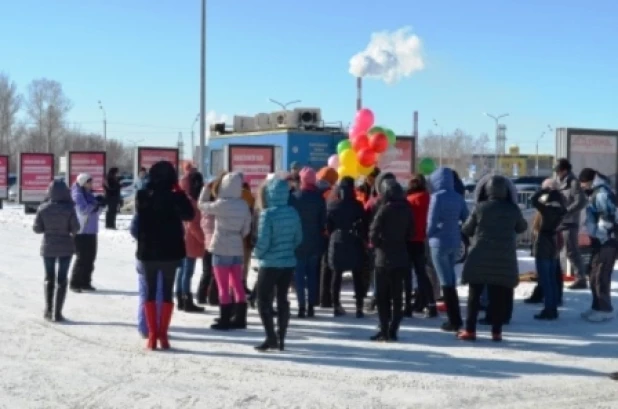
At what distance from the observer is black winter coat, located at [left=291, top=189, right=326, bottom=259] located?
1127 cm

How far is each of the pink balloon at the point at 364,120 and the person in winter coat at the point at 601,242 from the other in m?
5.33

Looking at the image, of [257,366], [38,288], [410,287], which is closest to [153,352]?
[257,366]

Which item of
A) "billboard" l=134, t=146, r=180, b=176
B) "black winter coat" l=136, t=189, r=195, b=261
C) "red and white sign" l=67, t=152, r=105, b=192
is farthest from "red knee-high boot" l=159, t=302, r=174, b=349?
"red and white sign" l=67, t=152, r=105, b=192

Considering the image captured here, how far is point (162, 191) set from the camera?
941cm

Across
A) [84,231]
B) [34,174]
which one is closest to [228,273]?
[84,231]

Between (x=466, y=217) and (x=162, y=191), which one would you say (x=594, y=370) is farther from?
(x=162, y=191)

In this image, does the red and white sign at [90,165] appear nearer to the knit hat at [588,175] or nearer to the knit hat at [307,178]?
the knit hat at [307,178]

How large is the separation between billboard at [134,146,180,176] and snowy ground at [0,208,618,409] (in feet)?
43.6

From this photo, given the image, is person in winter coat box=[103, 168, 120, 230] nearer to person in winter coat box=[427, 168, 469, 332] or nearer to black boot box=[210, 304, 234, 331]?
black boot box=[210, 304, 234, 331]

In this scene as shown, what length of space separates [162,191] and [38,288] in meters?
5.54

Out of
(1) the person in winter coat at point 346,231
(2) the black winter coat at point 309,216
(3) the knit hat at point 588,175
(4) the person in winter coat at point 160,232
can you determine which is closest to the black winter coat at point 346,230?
(1) the person in winter coat at point 346,231

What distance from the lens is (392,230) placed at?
9.88m

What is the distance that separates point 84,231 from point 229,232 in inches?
162

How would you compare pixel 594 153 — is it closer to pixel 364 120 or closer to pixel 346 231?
pixel 364 120
